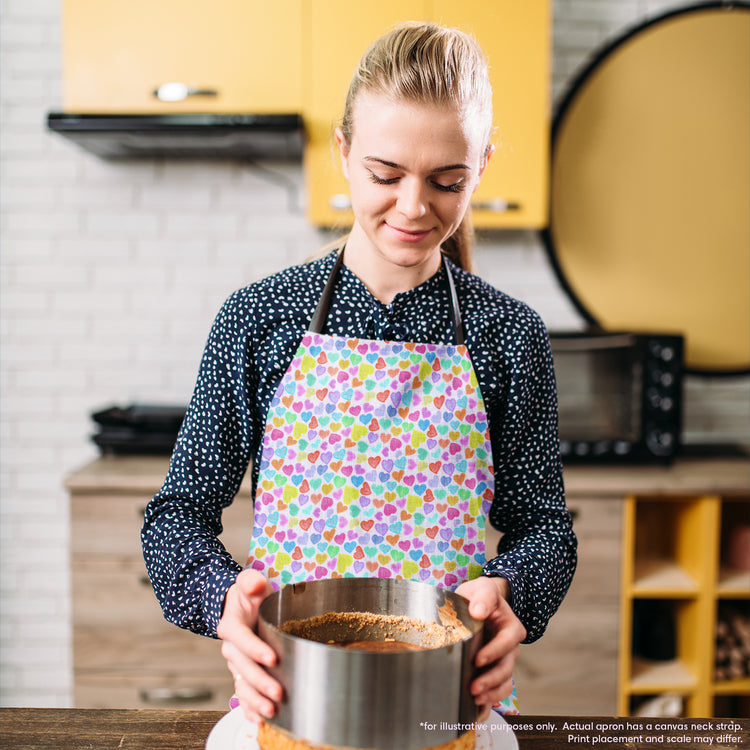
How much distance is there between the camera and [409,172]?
96cm

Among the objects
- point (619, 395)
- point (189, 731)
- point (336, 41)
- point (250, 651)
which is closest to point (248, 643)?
point (250, 651)

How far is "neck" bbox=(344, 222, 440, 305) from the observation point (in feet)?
3.69

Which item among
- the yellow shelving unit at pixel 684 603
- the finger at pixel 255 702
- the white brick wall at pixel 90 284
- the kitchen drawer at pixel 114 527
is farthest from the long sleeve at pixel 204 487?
the white brick wall at pixel 90 284

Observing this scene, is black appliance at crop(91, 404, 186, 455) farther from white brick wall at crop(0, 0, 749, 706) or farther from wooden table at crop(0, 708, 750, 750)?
wooden table at crop(0, 708, 750, 750)

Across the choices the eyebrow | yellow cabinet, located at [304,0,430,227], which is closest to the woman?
the eyebrow

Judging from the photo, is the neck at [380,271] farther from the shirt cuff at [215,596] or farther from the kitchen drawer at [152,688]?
the kitchen drawer at [152,688]

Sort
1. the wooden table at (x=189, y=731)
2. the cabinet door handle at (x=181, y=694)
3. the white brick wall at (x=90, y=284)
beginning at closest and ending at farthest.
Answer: the wooden table at (x=189, y=731) → the cabinet door handle at (x=181, y=694) → the white brick wall at (x=90, y=284)

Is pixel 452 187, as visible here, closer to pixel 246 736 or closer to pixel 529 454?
pixel 529 454

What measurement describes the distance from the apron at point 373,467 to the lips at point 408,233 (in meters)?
0.16

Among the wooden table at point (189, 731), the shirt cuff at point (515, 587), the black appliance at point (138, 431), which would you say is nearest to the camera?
the wooden table at point (189, 731)

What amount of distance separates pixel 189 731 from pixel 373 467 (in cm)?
40

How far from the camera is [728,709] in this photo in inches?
94.0

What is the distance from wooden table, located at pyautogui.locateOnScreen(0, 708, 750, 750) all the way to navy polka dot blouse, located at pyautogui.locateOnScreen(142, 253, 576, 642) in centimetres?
19

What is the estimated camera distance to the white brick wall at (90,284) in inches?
98.0
